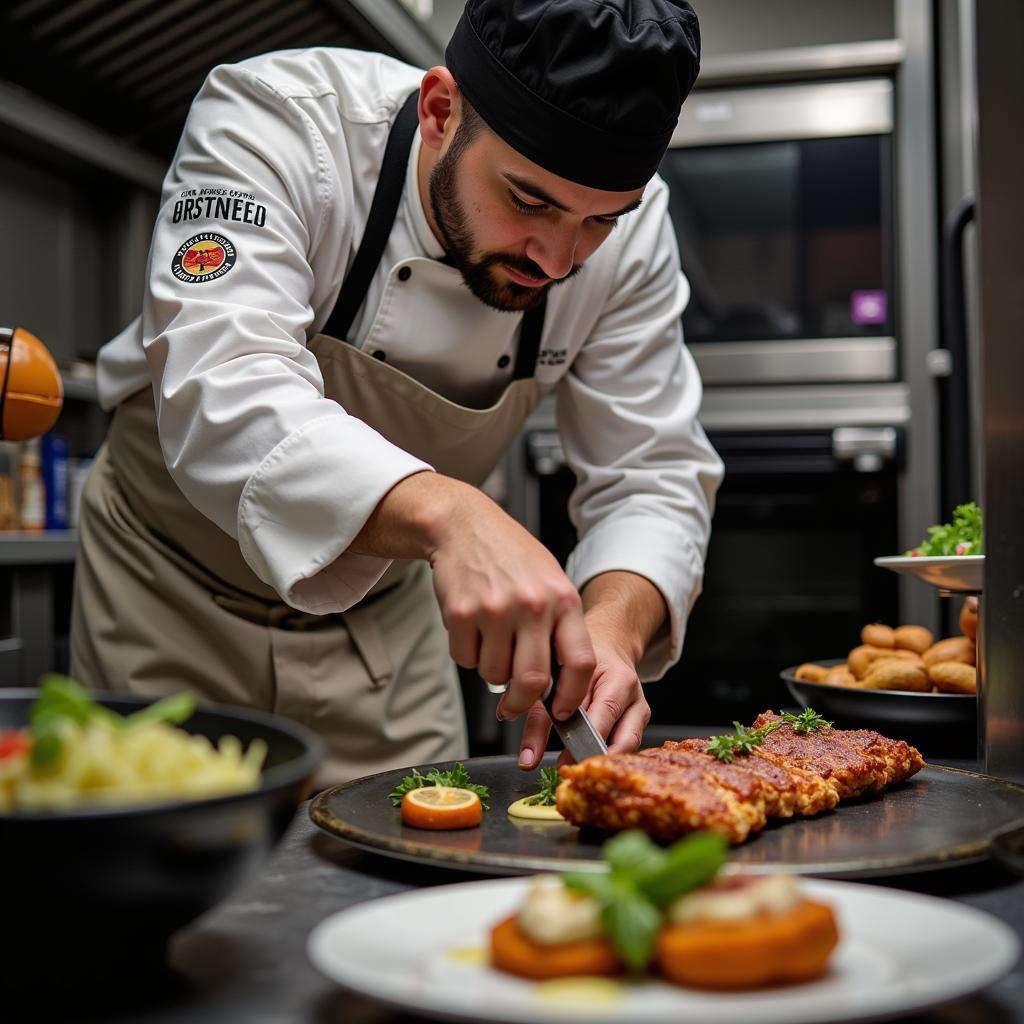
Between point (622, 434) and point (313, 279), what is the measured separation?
20.0 inches

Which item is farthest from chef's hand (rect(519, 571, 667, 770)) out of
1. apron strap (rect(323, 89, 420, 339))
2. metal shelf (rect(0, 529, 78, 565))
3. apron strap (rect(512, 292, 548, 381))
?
metal shelf (rect(0, 529, 78, 565))

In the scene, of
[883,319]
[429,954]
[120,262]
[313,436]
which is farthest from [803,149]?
[429,954]

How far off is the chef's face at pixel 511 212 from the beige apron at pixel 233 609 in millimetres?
216

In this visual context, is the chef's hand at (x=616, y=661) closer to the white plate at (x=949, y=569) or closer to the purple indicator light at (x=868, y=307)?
the white plate at (x=949, y=569)

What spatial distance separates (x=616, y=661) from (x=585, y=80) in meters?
0.61

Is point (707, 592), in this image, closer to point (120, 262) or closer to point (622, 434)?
point (622, 434)

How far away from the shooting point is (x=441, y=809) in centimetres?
91

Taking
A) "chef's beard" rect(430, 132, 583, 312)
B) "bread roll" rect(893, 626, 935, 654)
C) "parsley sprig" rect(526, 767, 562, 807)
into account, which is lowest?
"parsley sprig" rect(526, 767, 562, 807)

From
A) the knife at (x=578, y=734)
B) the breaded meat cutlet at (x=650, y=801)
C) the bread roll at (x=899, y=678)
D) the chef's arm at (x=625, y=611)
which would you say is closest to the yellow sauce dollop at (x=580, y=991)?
the breaded meat cutlet at (x=650, y=801)

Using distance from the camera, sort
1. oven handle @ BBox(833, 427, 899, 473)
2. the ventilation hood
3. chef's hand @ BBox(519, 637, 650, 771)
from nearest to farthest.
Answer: chef's hand @ BBox(519, 637, 650, 771) < the ventilation hood < oven handle @ BBox(833, 427, 899, 473)

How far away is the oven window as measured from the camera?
124 inches

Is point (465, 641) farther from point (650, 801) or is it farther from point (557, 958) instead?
point (557, 958)

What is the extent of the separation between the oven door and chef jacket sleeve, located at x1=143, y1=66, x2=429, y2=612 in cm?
182

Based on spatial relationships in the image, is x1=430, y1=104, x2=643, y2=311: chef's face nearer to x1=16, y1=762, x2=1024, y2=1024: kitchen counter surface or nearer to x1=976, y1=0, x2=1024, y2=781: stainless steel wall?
x1=976, y1=0, x2=1024, y2=781: stainless steel wall
